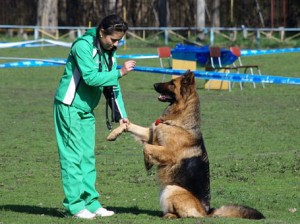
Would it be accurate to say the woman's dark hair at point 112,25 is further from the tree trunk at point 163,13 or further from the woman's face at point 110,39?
the tree trunk at point 163,13

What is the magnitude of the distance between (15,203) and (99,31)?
248 cm

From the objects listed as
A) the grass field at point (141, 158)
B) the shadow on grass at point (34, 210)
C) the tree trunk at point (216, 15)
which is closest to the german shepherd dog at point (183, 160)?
the grass field at point (141, 158)

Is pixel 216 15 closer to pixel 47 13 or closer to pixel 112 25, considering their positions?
pixel 47 13

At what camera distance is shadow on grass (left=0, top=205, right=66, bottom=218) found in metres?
8.95

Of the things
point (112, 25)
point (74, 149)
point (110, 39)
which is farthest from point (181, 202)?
point (112, 25)

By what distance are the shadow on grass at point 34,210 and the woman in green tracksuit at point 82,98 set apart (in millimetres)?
432

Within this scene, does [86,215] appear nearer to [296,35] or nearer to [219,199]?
[219,199]

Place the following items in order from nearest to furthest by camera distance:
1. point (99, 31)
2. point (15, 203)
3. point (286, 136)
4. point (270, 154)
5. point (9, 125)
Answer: point (99, 31) → point (15, 203) → point (270, 154) → point (286, 136) → point (9, 125)

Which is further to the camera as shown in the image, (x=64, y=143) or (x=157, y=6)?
(x=157, y=6)

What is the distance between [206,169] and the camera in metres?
8.53

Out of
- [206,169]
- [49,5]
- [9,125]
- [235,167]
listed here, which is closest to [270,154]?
[235,167]

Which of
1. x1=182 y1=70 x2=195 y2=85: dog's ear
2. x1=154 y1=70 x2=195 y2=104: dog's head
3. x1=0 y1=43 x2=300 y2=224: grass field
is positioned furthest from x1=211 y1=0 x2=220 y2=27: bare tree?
x1=182 y1=70 x2=195 y2=85: dog's ear

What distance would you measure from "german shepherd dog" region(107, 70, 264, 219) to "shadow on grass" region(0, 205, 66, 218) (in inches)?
44.5

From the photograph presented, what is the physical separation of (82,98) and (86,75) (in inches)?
13.5
